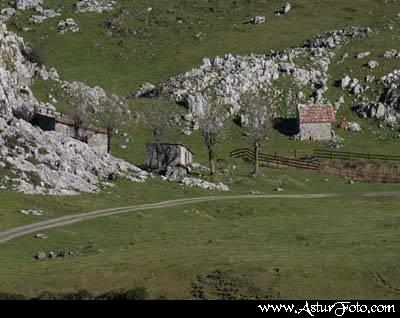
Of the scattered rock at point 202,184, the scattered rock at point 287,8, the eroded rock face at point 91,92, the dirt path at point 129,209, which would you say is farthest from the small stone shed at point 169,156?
the scattered rock at point 287,8

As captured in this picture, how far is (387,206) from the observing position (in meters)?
94.0

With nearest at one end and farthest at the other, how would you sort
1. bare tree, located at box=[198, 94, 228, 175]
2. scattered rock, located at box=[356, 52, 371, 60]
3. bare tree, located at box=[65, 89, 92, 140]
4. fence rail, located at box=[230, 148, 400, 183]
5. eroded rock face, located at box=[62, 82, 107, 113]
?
bare tree, located at box=[198, 94, 228, 175]
bare tree, located at box=[65, 89, 92, 140]
fence rail, located at box=[230, 148, 400, 183]
eroded rock face, located at box=[62, 82, 107, 113]
scattered rock, located at box=[356, 52, 371, 60]

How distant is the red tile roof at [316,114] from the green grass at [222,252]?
51185mm

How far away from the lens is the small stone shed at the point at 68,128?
114875mm

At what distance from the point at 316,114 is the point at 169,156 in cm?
3646

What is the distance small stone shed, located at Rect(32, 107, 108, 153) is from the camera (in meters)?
115

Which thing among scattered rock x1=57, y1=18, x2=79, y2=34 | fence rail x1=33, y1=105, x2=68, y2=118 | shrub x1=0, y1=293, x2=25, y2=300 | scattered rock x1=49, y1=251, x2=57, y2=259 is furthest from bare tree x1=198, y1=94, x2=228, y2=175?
scattered rock x1=57, y1=18, x2=79, y2=34

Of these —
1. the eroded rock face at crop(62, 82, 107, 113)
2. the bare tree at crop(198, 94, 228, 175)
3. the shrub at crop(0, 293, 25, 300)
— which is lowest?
the shrub at crop(0, 293, 25, 300)

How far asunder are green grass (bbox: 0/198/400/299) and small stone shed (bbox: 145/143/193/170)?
22.9 metres

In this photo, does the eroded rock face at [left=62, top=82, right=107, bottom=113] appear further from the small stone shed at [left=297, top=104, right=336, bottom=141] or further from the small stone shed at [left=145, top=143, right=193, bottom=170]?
the small stone shed at [left=297, top=104, right=336, bottom=141]

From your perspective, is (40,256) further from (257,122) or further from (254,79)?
(254,79)

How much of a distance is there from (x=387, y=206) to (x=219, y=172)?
24891 millimetres

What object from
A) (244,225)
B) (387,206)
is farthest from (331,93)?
(244,225)

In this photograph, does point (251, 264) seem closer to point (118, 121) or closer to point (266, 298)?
point (266, 298)
